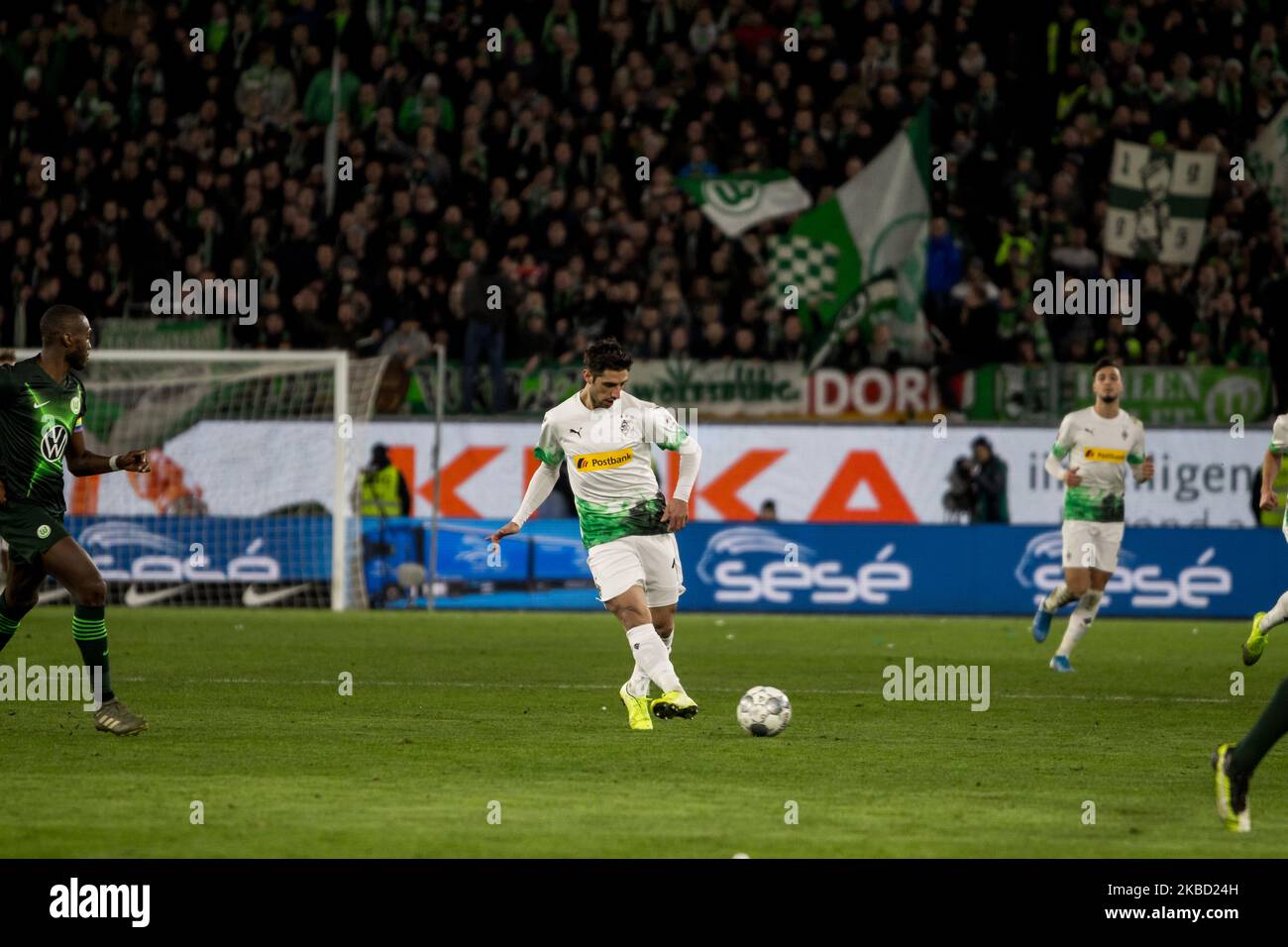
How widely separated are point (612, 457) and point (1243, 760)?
15.7ft

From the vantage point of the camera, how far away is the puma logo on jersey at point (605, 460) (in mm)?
11578

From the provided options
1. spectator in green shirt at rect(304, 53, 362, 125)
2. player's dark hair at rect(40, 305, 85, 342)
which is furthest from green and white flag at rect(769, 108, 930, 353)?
player's dark hair at rect(40, 305, 85, 342)

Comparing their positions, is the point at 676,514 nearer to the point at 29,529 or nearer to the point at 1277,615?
the point at 29,529

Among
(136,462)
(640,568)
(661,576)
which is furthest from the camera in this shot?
(661,576)

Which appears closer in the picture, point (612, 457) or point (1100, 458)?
point (612, 457)

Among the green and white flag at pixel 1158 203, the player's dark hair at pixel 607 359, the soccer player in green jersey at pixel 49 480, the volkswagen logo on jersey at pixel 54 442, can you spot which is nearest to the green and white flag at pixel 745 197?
the green and white flag at pixel 1158 203

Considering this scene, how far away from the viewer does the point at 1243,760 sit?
7.72 m

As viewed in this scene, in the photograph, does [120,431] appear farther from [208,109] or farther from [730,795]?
[730,795]

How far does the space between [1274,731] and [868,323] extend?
59.3 ft

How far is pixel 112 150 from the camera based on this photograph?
91.0 ft

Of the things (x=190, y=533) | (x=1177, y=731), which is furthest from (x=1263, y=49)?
(x=1177, y=731)

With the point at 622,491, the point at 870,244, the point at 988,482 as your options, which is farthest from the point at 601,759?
the point at 870,244

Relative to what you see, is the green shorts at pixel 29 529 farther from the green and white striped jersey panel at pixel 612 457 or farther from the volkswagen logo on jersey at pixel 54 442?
the green and white striped jersey panel at pixel 612 457

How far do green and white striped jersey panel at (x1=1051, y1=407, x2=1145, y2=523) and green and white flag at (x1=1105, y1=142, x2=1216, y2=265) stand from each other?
32.6 ft
